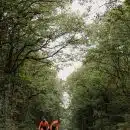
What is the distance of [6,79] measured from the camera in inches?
1074

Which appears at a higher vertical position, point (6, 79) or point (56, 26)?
point (56, 26)

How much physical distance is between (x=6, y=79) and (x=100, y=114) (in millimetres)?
26673

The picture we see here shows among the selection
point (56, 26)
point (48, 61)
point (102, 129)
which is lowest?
point (102, 129)

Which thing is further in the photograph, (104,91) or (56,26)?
(104,91)

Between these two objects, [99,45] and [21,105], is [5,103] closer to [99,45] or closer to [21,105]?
[99,45]

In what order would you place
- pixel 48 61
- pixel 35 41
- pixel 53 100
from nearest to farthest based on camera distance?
pixel 35 41 → pixel 48 61 → pixel 53 100

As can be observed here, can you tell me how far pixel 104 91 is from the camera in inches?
2083

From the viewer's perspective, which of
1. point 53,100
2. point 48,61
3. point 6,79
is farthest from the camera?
point 53,100

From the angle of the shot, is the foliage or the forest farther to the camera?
the foliage

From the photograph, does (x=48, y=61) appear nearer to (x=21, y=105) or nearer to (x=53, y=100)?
(x=21, y=105)

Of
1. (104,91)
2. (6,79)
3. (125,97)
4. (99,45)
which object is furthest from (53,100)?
(6,79)

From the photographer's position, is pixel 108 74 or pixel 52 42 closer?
pixel 52 42

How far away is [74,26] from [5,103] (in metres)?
8.55

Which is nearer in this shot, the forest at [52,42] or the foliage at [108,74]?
the forest at [52,42]
